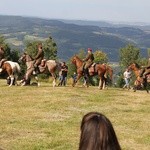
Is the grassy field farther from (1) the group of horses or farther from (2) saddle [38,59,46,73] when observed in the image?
(2) saddle [38,59,46,73]

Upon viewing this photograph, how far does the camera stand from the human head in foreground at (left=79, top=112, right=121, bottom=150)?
193 inches

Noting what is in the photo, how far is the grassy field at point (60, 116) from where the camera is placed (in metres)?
15.5

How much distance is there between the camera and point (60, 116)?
20.0 m

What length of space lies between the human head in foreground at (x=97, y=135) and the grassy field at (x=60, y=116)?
977 centimetres

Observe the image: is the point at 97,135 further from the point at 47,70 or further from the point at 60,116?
the point at 47,70

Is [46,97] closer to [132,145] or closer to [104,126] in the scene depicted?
[132,145]

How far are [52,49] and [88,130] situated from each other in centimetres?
12498

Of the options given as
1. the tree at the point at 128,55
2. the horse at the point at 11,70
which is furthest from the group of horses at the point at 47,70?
the tree at the point at 128,55

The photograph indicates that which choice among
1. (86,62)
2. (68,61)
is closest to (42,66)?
(86,62)

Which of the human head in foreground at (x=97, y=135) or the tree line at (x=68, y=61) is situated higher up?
the human head in foreground at (x=97, y=135)

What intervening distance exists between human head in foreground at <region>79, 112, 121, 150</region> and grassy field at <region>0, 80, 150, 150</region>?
9774mm

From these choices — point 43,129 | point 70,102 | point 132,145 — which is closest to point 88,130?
point 132,145

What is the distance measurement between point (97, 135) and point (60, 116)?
15.2 meters

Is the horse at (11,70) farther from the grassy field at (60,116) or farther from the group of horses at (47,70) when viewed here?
the grassy field at (60,116)
